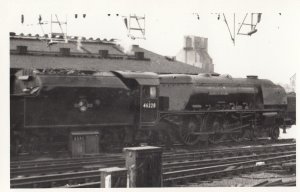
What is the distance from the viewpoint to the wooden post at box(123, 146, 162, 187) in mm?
8430

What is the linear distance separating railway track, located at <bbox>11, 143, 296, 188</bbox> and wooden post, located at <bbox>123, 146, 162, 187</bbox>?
0.75m

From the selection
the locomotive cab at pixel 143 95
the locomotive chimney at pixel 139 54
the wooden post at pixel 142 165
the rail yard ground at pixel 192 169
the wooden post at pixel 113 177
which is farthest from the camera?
the locomotive chimney at pixel 139 54

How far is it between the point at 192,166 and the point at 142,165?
3005mm

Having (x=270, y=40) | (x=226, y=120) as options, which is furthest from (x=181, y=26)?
(x=226, y=120)

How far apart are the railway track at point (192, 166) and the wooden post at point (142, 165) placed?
0.75m

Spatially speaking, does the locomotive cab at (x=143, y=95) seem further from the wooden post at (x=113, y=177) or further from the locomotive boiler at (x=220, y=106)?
the wooden post at (x=113, y=177)

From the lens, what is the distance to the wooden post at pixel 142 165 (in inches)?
332

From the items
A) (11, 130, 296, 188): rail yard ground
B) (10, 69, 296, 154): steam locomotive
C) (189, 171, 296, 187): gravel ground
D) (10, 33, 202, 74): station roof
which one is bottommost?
(189, 171, 296, 187): gravel ground

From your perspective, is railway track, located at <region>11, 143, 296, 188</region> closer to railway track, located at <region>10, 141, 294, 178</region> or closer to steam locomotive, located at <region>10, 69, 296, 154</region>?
railway track, located at <region>10, 141, 294, 178</region>

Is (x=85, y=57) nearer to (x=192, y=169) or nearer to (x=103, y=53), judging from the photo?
(x=103, y=53)

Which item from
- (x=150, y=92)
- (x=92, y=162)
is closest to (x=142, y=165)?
(x=92, y=162)

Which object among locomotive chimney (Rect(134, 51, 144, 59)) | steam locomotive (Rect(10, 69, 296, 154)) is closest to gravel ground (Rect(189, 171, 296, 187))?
steam locomotive (Rect(10, 69, 296, 154))

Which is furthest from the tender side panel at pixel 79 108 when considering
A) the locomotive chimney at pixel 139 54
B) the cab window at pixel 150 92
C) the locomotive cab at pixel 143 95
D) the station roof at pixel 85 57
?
the locomotive chimney at pixel 139 54

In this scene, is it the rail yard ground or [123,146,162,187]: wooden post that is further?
the rail yard ground
